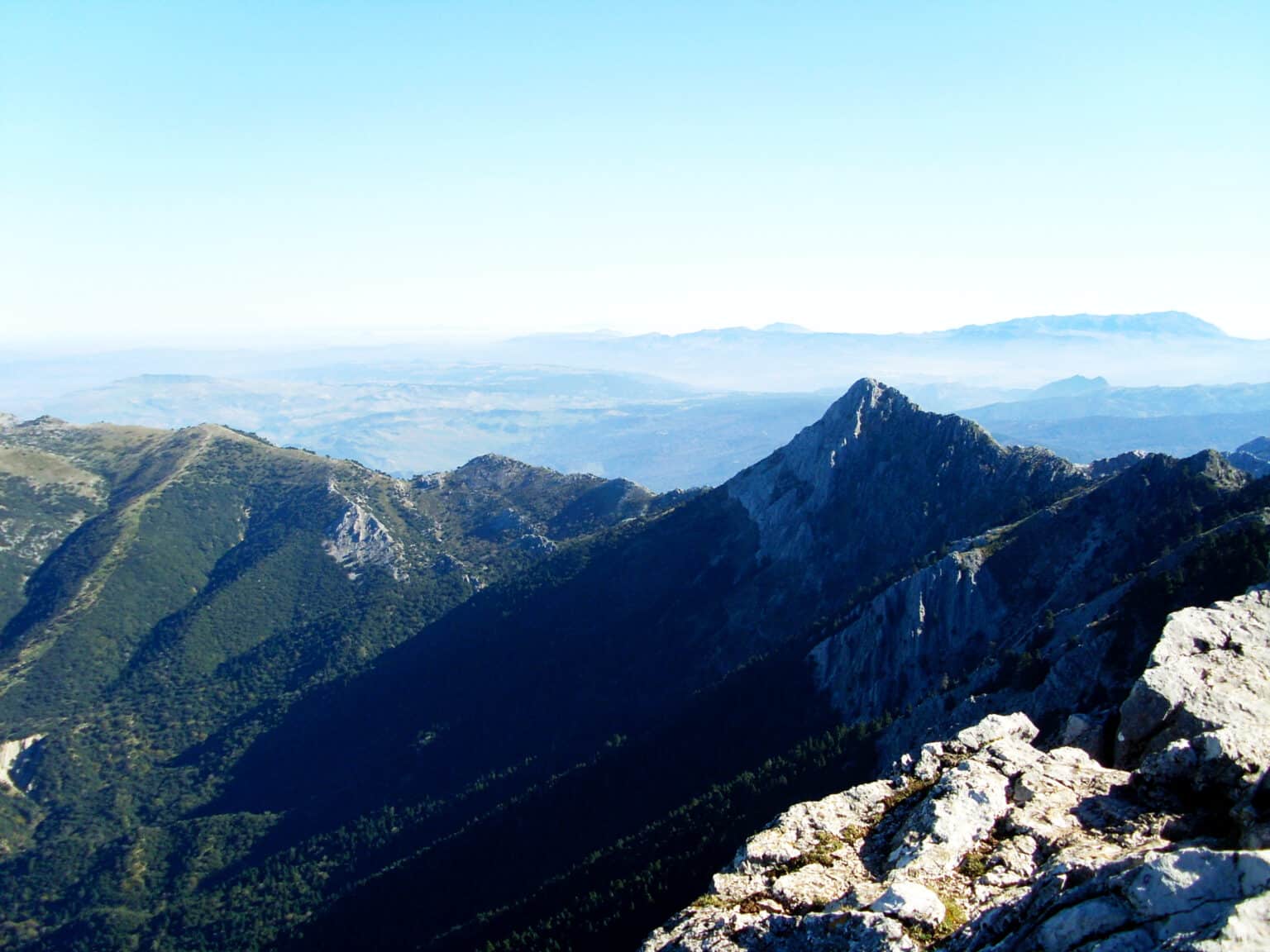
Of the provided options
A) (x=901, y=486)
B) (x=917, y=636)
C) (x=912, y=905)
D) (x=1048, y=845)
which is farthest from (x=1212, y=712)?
(x=901, y=486)

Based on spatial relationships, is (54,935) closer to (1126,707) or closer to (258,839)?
(258,839)

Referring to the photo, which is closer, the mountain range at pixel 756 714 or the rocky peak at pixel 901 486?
the mountain range at pixel 756 714

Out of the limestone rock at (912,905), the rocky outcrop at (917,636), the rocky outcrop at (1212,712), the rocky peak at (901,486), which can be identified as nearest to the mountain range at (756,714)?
the rocky outcrop at (917,636)

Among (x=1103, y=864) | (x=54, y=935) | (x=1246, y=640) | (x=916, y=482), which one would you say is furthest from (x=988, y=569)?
(x=54, y=935)

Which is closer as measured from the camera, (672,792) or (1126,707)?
(1126,707)

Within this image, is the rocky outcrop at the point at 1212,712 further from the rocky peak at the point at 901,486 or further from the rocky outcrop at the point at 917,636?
the rocky peak at the point at 901,486

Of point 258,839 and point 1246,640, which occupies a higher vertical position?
point 1246,640

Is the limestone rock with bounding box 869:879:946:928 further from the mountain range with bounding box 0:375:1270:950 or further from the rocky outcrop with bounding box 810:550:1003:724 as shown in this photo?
the rocky outcrop with bounding box 810:550:1003:724

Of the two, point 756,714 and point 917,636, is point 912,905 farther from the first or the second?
point 756,714

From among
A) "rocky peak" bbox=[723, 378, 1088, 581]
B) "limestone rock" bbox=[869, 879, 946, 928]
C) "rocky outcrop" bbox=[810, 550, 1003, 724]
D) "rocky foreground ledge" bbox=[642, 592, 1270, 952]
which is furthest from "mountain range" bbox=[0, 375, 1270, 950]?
"limestone rock" bbox=[869, 879, 946, 928]
